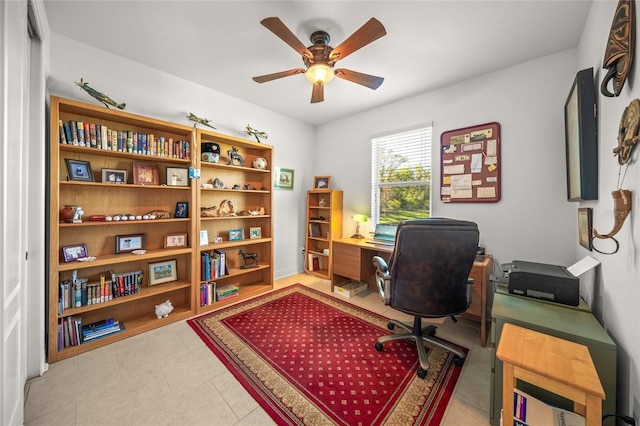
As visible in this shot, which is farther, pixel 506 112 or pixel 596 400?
pixel 506 112

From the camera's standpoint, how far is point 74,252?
201cm

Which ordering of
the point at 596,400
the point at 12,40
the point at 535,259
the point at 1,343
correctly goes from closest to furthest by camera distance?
the point at 596,400, the point at 1,343, the point at 12,40, the point at 535,259

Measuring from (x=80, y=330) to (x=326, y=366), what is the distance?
2083 mm

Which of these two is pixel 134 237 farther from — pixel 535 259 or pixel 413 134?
pixel 535 259

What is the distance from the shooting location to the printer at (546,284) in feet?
4.79

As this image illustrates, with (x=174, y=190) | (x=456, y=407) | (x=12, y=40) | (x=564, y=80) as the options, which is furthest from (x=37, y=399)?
(x=564, y=80)

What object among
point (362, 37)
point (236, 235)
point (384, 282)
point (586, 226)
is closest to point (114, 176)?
point (236, 235)

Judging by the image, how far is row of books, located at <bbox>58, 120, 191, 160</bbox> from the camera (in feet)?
6.30

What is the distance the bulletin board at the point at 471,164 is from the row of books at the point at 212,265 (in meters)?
2.79

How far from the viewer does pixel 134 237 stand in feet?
7.69

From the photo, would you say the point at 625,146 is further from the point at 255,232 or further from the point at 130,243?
the point at 130,243

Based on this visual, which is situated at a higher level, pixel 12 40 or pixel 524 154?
pixel 12 40

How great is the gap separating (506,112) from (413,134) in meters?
0.97

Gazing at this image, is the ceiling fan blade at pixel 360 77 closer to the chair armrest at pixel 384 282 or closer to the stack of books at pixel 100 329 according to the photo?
the chair armrest at pixel 384 282
